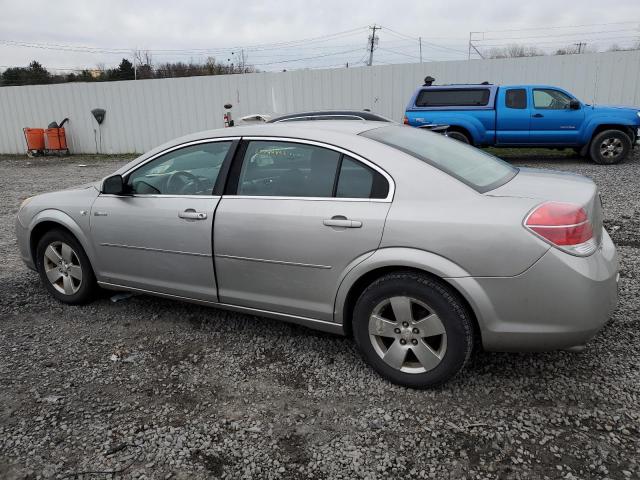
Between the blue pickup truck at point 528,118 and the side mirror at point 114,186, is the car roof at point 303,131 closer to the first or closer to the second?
the side mirror at point 114,186

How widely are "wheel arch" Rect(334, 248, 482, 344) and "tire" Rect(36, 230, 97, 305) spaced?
7.61 ft

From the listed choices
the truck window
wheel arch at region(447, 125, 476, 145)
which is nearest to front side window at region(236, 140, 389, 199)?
wheel arch at region(447, 125, 476, 145)

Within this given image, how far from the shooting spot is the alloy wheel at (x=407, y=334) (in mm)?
2916

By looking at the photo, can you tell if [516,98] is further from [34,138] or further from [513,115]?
[34,138]

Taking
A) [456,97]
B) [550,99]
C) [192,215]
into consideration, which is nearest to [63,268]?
[192,215]

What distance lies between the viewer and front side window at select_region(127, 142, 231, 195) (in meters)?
3.70

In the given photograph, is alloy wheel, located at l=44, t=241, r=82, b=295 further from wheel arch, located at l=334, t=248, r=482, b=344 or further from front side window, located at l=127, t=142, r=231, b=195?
wheel arch, located at l=334, t=248, r=482, b=344

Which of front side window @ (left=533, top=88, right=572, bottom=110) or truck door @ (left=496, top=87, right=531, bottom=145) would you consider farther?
truck door @ (left=496, top=87, right=531, bottom=145)

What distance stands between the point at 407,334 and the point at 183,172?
205 cm

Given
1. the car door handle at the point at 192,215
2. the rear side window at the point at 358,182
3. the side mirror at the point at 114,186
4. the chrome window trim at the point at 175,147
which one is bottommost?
the car door handle at the point at 192,215

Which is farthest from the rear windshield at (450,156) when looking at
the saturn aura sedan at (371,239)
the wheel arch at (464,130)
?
the wheel arch at (464,130)

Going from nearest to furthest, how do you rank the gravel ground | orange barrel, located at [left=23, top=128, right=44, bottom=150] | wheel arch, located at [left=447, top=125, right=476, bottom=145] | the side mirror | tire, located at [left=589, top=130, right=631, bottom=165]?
the gravel ground
the side mirror
tire, located at [left=589, top=130, right=631, bottom=165]
wheel arch, located at [left=447, top=125, right=476, bottom=145]
orange barrel, located at [left=23, top=128, right=44, bottom=150]

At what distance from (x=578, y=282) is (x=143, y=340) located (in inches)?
115

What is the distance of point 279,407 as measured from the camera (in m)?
2.97
